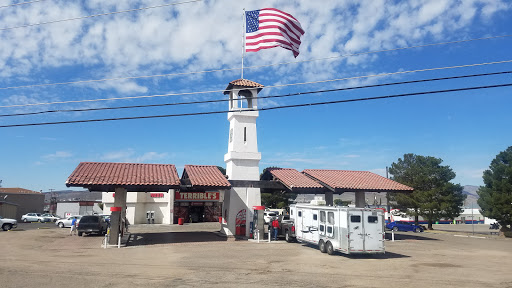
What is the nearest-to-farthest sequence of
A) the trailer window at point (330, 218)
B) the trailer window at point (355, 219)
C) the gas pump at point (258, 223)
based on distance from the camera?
the trailer window at point (355, 219) → the trailer window at point (330, 218) → the gas pump at point (258, 223)

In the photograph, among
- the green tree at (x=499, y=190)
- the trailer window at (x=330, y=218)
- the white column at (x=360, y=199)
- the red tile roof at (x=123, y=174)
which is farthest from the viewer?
the green tree at (x=499, y=190)

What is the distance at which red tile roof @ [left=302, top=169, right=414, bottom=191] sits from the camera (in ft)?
90.8

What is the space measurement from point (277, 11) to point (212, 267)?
11446mm

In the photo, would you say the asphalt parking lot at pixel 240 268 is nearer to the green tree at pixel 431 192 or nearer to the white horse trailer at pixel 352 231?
the white horse trailer at pixel 352 231

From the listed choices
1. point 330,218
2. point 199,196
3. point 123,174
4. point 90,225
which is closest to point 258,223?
point 330,218

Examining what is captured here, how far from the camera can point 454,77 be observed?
1218 cm

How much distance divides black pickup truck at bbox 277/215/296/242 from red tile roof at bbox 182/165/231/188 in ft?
17.1

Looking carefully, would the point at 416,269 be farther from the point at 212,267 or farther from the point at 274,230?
the point at 274,230

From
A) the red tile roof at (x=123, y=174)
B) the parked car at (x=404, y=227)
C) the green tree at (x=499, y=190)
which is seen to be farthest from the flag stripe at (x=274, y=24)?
the green tree at (x=499, y=190)

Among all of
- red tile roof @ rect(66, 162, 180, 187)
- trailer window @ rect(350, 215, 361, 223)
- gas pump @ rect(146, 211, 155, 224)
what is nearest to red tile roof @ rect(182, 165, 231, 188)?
red tile roof @ rect(66, 162, 180, 187)

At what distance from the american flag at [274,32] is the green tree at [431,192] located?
34.1m

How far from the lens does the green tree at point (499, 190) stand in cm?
3512

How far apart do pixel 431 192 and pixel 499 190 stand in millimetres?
7589

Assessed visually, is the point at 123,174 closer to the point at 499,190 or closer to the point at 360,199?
the point at 360,199
